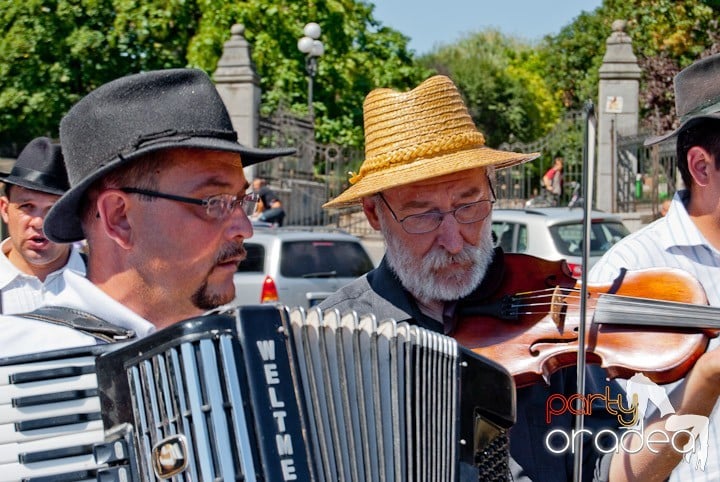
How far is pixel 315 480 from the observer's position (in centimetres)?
171

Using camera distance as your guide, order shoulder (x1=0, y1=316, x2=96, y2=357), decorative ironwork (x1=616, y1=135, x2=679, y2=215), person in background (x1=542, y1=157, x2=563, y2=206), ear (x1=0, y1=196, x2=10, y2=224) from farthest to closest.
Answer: person in background (x1=542, y1=157, x2=563, y2=206) → decorative ironwork (x1=616, y1=135, x2=679, y2=215) → ear (x1=0, y1=196, x2=10, y2=224) → shoulder (x1=0, y1=316, x2=96, y2=357)

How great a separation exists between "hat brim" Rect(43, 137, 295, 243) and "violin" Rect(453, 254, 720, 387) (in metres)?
0.75

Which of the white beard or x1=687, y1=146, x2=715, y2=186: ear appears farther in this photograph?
x1=687, y1=146, x2=715, y2=186: ear

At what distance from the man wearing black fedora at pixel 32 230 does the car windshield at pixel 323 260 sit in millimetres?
4783

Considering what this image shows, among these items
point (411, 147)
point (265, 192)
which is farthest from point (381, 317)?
point (265, 192)

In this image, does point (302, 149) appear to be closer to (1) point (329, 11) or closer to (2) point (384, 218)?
(1) point (329, 11)

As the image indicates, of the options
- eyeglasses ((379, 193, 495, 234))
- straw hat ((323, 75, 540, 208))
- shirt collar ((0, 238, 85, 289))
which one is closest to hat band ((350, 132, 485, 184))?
straw hat ((323, 75, 540, 208))

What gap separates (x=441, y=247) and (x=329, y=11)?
22.8 m

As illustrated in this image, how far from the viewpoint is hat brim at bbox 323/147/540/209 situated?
261cm

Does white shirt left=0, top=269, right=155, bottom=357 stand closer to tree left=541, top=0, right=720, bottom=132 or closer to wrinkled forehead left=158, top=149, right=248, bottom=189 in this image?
wrinkled forehead left=158, top=149, right=248, bottom=189

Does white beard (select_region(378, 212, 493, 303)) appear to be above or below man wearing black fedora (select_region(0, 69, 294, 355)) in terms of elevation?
below

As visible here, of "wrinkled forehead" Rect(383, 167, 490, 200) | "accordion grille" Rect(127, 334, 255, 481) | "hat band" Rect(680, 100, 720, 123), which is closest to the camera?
"accordion grille" Rect(127, 334, 255, 481)

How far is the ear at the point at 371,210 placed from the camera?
2.85m

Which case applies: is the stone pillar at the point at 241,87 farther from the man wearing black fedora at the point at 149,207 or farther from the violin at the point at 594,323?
the man wearing black fedora at the point at 149,207
